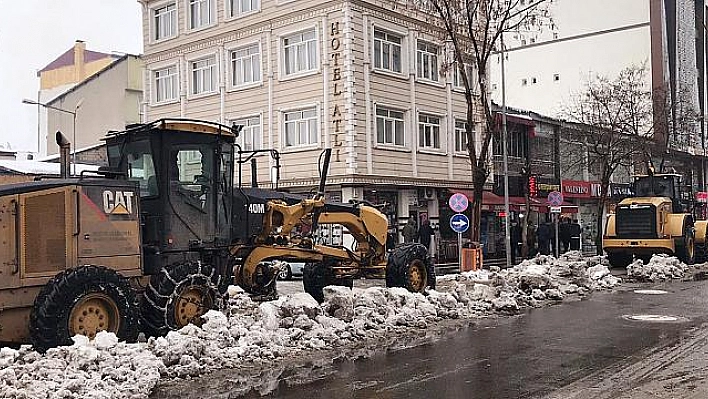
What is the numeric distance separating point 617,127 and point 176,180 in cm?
2740

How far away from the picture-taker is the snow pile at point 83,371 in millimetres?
7926

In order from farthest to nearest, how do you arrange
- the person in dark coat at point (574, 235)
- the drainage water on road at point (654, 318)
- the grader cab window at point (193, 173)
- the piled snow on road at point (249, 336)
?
1. the person in dark coat at point (574, 235)
2. the drainage water on road at point (654, 318)
3. the grader cab window at point (193, 173)
4. the piled snow on road at point (249, 336)

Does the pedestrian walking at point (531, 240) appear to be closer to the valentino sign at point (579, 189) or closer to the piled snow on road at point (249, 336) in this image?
the valentino sign at point (579, 189)

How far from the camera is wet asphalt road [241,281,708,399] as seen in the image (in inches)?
329

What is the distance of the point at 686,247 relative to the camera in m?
25.7

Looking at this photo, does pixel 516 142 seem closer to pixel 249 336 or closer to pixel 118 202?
pixel 249 336

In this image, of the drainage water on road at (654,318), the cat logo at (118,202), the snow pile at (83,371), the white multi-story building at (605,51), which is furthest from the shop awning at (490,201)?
the snow pile at (83,371)

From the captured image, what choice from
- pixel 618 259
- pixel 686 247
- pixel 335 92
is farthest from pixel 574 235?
pixel 335 92

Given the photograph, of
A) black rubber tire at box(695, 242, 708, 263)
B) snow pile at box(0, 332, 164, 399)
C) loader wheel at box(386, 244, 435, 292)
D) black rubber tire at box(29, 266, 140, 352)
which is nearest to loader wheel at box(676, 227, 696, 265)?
black rubber tire at box(695, 242, 708, 263)

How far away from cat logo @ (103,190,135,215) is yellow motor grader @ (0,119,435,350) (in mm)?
13

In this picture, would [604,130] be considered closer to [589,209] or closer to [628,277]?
[589,209]

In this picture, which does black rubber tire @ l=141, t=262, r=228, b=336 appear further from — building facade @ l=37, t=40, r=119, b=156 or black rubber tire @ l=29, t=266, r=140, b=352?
building facade @ l=37, t=40, r=119, b=156

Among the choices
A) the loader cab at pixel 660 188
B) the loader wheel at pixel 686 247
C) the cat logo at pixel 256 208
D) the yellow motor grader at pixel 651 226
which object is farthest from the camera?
the loader cab at pixel 660 188

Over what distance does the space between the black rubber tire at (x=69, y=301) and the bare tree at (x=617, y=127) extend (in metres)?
25.6
